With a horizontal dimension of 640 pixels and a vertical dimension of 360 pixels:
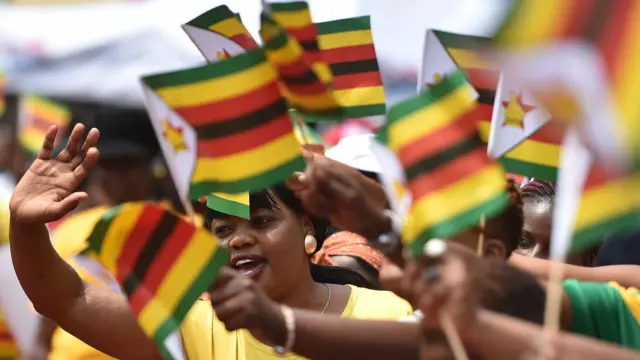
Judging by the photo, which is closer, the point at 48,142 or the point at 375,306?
the point at 48,142

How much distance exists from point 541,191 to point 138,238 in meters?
1.84

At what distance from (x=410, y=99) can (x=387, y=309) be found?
1211mm

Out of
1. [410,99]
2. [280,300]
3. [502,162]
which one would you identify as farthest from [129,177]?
[410,99]

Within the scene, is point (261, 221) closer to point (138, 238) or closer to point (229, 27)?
point (229, 27)

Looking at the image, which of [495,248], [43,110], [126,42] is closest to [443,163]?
[495,248]

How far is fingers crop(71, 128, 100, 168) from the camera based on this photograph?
3534mm

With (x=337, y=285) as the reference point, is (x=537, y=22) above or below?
above

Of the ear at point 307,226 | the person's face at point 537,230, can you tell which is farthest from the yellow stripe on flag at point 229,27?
the person's face at point 537,230

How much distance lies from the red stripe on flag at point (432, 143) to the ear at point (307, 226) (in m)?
1.29

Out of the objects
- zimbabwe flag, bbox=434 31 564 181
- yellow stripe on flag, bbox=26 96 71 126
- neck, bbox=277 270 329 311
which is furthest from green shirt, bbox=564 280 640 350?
yellow stripe on flag, bbox=26 96 71 126

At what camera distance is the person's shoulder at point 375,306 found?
3.96 m

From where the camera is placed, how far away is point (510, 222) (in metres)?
3.78

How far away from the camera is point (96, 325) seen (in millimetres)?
3611

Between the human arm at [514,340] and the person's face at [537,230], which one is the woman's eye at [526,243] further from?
the human arm at [514,340]
